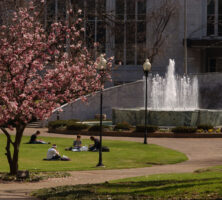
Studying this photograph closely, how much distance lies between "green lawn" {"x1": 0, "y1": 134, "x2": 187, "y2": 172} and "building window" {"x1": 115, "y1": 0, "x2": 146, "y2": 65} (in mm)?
30499

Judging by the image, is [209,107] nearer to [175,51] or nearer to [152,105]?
[152,105]

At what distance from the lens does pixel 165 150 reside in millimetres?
32156

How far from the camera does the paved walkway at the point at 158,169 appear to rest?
17619 mm

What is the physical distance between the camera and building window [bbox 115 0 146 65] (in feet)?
213

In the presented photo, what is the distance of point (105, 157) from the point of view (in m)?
29.2

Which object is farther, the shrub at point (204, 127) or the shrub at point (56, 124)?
the shrub at point (56, 124)

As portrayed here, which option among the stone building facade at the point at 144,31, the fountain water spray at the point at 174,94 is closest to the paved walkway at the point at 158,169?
the fountain water spray at the point at 174,94

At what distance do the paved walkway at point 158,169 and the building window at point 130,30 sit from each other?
1032 inches

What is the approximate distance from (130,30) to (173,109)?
64.4ft

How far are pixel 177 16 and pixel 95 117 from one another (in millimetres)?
17635

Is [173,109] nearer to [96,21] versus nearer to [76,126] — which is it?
[76,126]

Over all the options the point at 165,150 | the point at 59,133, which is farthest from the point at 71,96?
the point at 59,133

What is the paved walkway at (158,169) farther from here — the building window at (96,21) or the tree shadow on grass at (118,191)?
the building window at (96,21)

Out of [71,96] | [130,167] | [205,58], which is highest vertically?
[205,58]
